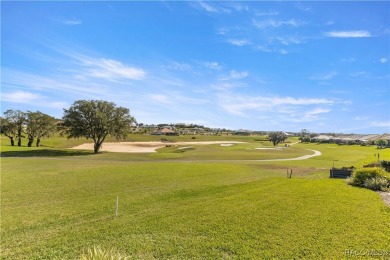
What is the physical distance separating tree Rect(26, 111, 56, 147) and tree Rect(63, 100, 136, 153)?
1714 cm

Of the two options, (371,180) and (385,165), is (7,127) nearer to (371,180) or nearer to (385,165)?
(371,180)

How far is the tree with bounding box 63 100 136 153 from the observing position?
2202 inches

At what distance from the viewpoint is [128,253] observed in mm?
9336

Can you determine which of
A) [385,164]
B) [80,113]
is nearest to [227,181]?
[385,164]

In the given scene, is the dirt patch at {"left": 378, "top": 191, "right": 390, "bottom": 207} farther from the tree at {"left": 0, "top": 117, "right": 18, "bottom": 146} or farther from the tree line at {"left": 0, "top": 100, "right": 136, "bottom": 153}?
the tree at {"left": 0, "top": 117, "right": 18, "bottom": 146}

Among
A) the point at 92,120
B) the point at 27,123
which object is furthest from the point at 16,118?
the point at 92,120

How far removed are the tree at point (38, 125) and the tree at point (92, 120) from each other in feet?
56.2

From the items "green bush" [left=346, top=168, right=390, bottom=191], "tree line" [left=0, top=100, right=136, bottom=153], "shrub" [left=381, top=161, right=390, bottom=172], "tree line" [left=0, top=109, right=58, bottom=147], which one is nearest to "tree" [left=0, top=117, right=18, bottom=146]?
"tree line" [left=0, top=109, right=58, bottom=147]

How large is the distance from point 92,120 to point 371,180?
172 ft

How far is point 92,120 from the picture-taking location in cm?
5634

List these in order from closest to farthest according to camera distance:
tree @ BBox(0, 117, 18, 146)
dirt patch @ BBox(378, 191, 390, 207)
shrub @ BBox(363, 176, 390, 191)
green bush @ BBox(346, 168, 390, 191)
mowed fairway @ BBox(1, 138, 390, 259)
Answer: mowed fairway @ BBox(1, 138, 390, 259) < dirt patch @ BBox(378, 191, 390, 207) < shrub @ BBox(363, 176, 390, 191) < green bush @ BBox(346, 168, 390, 191) < tree @ BBox(0, 117, 18, 146)

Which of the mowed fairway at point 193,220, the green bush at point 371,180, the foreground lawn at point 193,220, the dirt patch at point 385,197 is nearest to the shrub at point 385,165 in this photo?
the green bush at point 371,180

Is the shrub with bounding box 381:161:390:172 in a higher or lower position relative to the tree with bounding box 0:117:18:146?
lower

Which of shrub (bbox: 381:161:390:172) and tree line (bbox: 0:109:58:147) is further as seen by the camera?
tree line (bbox: 0:109:58:147)
